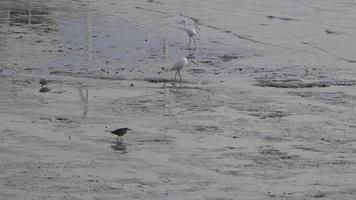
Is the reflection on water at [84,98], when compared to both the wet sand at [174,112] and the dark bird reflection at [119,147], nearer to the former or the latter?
the wet sand at [174,112]

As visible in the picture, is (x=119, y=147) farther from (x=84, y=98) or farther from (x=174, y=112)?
(x=84, y=98)

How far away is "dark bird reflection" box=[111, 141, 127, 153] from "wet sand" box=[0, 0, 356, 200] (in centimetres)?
2

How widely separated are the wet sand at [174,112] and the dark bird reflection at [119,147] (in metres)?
0.02

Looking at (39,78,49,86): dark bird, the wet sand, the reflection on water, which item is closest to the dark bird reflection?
the wet sand

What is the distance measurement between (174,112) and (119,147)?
2.44 metres

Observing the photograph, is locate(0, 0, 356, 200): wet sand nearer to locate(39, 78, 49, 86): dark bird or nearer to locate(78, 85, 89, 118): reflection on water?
locate(78, 85, 89, 118): reflection on water

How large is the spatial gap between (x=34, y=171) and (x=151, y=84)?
20.1 feet

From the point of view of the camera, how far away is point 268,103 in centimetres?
1475

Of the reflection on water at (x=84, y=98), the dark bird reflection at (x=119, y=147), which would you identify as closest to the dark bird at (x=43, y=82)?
the reflection on water at (x=84, y=98)

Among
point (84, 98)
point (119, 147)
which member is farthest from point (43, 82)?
point (119, 147)

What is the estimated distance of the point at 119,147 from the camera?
11.8 meters

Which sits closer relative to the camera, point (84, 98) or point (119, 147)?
point (119, 147)

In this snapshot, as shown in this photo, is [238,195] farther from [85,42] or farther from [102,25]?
[102,25]

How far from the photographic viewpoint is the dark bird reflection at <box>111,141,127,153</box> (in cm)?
1166
